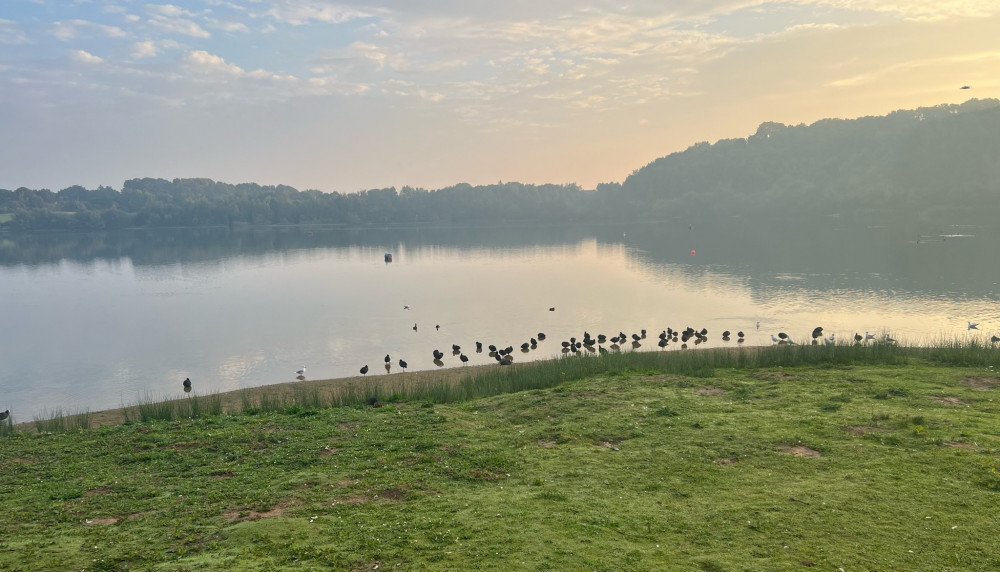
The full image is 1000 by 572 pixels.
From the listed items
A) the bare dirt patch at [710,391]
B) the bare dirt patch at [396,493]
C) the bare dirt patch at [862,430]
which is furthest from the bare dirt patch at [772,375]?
the bare dirt patch at [396,493]

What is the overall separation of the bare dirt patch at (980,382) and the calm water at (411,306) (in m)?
18.2

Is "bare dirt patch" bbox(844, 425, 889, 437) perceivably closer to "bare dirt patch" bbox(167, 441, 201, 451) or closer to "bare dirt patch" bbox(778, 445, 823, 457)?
"bare dirt patch" bbox(778, 445, 823, 457)

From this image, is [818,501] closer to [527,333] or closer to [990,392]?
[990,392]

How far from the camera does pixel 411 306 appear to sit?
5459cm

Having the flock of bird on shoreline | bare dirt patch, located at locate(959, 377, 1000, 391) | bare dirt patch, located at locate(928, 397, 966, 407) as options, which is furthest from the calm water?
bare dirt patch, located at locate(928, 397, 966, 407)

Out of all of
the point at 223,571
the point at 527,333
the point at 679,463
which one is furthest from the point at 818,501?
the point at 527,333

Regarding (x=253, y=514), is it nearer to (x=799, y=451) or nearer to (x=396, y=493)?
(x=396, y=493)

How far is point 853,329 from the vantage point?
3944cm

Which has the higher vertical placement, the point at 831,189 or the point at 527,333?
the point at 831,189

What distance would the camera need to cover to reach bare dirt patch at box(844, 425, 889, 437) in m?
12.7

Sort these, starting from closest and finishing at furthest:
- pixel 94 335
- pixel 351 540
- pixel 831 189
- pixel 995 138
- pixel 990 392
Answer: pixel 351 540 < pixel 990 392 < pixel 94 335 < pixel 995 138 < pixel 831 189

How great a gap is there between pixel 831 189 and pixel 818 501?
213943mm

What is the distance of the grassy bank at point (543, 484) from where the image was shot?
8.21 metres

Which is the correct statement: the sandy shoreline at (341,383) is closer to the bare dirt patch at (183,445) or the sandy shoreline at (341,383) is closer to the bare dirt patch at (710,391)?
the bare dirt patch at (183,445)
